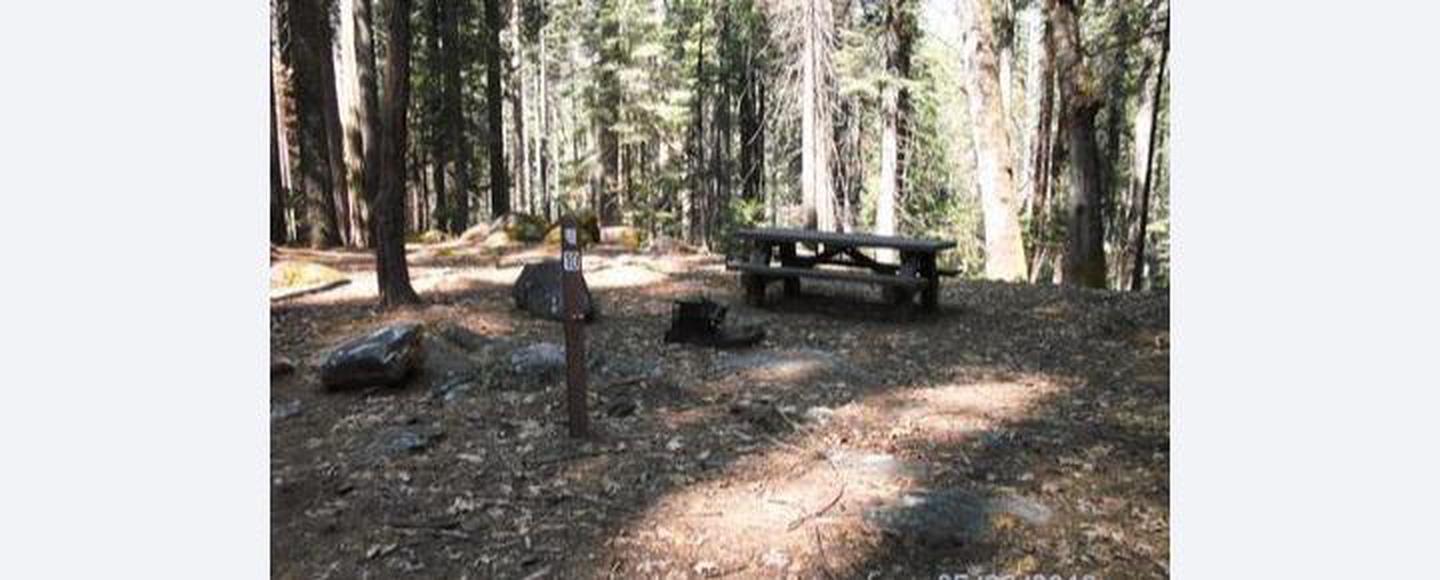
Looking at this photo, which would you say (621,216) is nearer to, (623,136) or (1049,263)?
(623,136)

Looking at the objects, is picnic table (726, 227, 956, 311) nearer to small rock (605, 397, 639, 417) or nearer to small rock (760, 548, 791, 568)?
small rock (605, 397, 639, 417)

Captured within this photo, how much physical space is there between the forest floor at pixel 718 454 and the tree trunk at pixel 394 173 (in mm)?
222

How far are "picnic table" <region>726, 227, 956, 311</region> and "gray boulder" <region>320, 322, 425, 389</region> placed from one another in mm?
3878

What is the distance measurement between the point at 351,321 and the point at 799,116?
30.1 ft

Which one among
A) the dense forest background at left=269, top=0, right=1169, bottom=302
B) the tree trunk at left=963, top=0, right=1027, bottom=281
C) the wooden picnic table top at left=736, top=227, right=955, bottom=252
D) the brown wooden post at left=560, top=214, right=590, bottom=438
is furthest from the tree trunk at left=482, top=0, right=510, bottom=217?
the brown wooden post at left=560, top=214, right=590, bottom=438

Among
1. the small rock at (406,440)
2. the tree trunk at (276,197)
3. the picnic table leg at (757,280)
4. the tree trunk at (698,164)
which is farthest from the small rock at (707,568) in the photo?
the tree trunk at (698,164)

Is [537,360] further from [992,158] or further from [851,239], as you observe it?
[992,158]

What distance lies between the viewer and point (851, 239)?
820 cm

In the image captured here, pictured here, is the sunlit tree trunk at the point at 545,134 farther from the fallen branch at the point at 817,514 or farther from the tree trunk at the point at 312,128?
the fallen branch at the point at 817,514

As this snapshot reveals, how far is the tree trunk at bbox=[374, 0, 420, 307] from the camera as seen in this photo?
6.07 metres

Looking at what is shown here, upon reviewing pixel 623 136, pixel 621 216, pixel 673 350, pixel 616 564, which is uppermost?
pixel 623 136

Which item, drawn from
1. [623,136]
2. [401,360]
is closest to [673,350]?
[401,360]

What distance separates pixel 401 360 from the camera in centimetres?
496

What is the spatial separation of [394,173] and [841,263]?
4.18 metres
